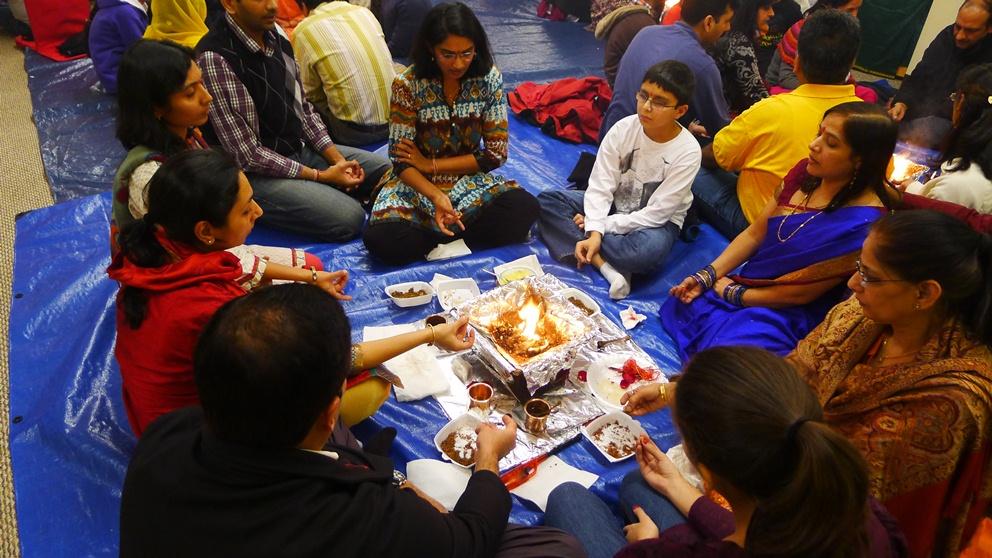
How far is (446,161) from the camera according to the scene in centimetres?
321

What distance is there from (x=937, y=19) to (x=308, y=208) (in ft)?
20.6

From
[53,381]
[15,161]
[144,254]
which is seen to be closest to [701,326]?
[144,254]

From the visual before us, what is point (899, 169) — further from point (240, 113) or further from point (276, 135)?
point (240, 113)

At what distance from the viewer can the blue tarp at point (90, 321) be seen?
2078 mm

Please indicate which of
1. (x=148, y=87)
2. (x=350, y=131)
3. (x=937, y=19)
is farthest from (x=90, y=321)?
(x=937, y=19)

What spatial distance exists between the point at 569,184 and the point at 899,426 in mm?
2665

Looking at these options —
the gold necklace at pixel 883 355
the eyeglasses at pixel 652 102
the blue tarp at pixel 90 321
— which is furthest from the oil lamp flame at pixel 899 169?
the gold necklace at pixel 883 355

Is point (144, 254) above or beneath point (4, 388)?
above

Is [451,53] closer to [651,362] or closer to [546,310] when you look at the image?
[546,310]

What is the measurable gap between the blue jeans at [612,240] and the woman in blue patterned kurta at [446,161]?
14 centimetres

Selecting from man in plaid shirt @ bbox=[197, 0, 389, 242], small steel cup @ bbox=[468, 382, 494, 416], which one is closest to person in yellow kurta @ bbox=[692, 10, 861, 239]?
small steel cup @ bbox=[468, 382, 494, 416]

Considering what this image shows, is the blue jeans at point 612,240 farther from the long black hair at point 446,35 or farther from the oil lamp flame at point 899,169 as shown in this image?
the oil lamp flame at point 899,169

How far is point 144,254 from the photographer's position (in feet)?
5.96

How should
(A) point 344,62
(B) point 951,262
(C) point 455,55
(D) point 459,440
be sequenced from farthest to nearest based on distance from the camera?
(A) point 344,62
(C) point 455,55
(D) point 459,440
(B) point 951,262
